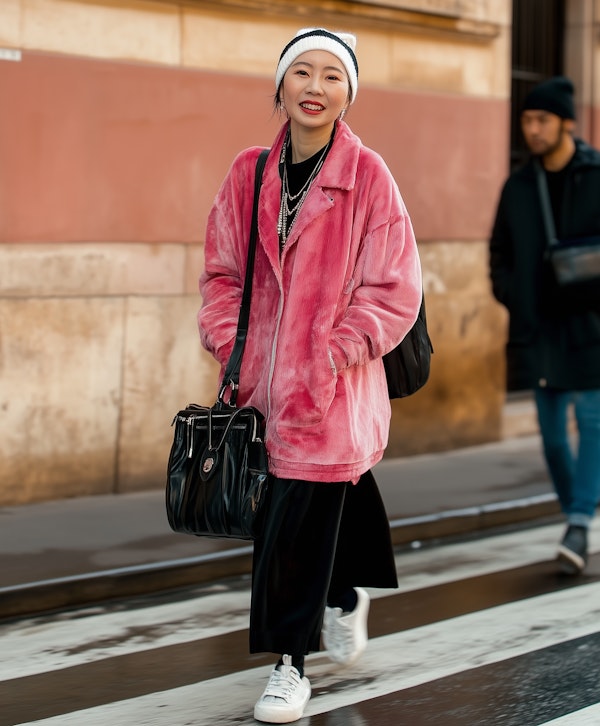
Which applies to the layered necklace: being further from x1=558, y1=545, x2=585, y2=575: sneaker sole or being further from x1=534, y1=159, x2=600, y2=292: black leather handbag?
x1=558, y1=545, x2=585, y2=575: sneaker sole

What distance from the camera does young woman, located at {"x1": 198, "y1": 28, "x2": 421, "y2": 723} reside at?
14.0 feet

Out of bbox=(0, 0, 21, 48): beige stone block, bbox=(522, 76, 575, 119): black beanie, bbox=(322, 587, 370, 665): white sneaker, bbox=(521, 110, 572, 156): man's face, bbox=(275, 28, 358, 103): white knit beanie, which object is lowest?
bbox=(322, 587, 370, 665): white sneaker

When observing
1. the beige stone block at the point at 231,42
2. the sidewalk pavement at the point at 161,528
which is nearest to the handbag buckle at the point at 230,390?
the sidewalk pavement at the point at 161,528

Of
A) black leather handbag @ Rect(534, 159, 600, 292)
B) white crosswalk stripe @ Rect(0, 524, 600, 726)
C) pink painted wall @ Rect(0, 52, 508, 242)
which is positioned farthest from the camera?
pink painted wall @ Rect(0, 52, 508, 242)

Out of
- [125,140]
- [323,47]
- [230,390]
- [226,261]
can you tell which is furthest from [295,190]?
[125,140]

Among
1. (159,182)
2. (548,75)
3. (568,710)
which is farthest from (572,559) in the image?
(548,75)

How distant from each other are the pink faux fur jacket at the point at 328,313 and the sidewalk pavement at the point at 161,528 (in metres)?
1.82

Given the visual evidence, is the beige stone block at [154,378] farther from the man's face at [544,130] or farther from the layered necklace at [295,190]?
the layered necklace at [295,190]

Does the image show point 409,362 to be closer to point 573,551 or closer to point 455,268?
point 573,551

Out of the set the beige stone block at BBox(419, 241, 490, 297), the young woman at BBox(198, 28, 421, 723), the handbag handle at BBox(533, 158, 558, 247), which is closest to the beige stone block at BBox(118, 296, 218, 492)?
the beige stone block at BBox(419, 241, 490, 297)

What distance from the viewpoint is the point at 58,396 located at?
7.66 metres

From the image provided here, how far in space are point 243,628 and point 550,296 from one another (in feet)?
6.54

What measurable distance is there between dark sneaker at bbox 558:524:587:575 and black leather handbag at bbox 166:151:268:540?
2.43 meters

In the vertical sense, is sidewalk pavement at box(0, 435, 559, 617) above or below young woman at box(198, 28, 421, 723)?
below
